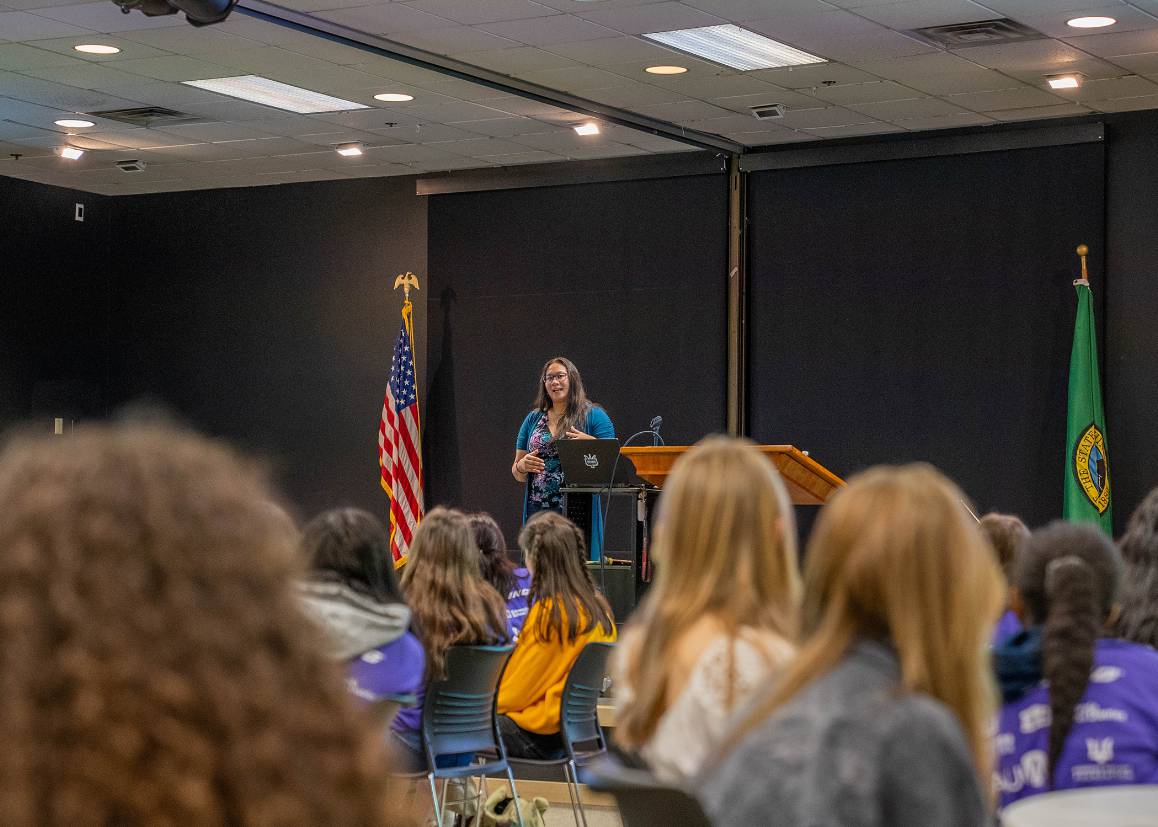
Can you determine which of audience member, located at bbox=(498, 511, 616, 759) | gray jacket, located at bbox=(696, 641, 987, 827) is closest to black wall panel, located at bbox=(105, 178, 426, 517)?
audience member, located at bbox=(498, 511, 616, 759)

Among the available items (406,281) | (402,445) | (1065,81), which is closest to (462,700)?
(1065,81)

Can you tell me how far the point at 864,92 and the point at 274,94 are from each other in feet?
11.0

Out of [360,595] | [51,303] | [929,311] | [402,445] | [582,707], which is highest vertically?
[51,303]

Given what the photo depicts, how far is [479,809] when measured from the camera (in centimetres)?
561

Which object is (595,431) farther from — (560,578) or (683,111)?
(560,578)

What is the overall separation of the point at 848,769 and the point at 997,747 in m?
1.24

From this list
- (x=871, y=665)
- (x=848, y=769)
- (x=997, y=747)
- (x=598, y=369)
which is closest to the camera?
(x=848, y=769)

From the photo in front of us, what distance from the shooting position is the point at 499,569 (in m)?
5.93

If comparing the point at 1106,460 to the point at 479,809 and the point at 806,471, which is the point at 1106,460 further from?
the point at 479,809

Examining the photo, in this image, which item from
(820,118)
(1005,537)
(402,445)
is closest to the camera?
(1005,537)

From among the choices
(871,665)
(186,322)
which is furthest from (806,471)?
(186,322)

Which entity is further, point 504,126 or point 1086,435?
point 504,126

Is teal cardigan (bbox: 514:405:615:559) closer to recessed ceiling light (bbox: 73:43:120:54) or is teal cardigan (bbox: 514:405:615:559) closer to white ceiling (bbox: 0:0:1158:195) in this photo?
white ceiling (bbox: 0:0:1158:195)

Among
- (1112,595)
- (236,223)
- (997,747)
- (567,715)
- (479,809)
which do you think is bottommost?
(479,809)
